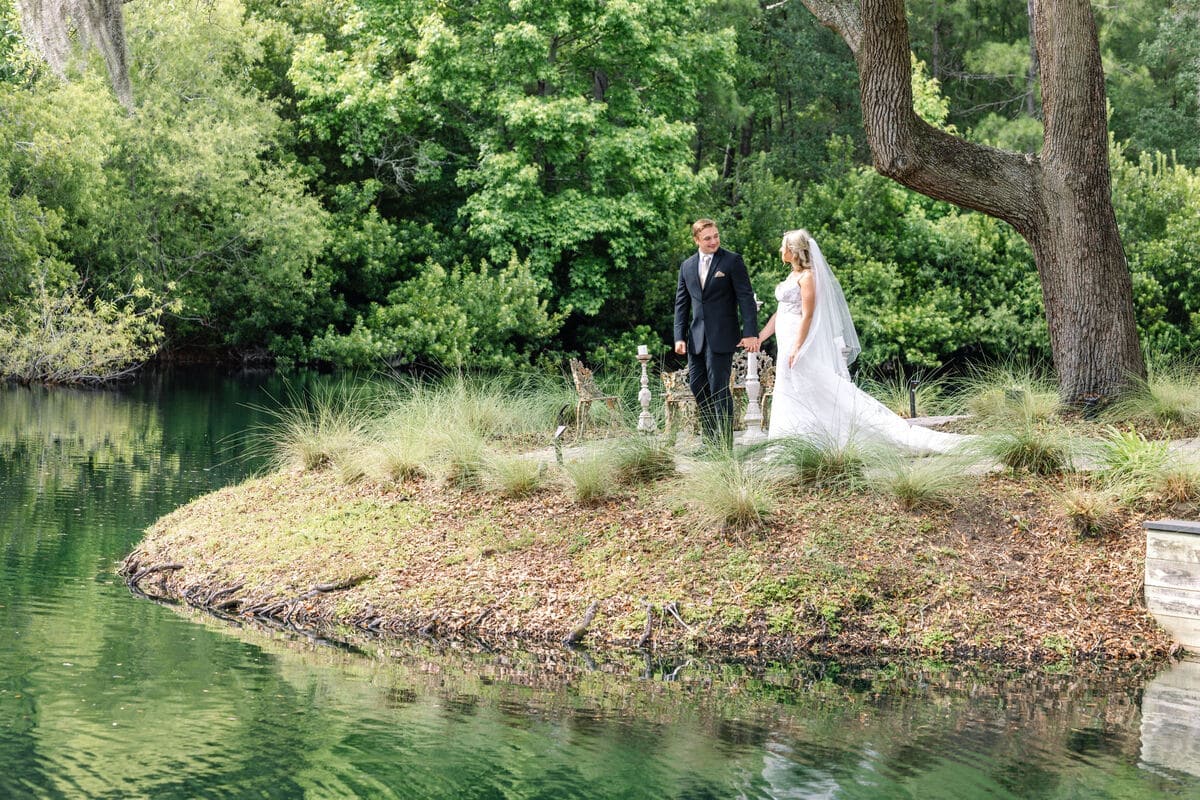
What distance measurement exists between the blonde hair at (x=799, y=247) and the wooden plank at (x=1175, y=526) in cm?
339

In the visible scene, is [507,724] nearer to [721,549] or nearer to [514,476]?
[721,549]

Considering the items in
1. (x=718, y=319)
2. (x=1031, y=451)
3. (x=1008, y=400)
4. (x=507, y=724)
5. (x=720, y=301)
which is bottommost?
(x=507, y=724)

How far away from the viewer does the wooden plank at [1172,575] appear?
830 centimetres

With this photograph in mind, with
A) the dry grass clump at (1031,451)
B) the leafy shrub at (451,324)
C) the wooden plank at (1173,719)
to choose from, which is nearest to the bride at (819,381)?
the dry grass clump at (1031,451)

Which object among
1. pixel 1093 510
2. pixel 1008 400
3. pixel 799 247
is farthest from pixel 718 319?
pixel 1008 400

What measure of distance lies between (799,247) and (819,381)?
107 centimetres

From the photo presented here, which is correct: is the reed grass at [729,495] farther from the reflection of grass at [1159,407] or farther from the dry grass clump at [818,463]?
the reflection of grass at [1159,407]

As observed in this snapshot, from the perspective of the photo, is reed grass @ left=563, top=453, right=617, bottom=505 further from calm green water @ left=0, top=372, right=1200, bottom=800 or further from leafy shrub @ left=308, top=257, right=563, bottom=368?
leafy shrub @ left=308, top=257, right=563, bottom=368

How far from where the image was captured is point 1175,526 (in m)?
8.30

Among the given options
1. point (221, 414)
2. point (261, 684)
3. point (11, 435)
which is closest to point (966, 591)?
point (261, 684)

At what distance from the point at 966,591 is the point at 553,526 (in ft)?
9.52

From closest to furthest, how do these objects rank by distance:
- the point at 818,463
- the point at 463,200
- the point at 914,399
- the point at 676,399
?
the point at 818,463 < the point at 676,399 < the point at 914,399 < the point at 463,200

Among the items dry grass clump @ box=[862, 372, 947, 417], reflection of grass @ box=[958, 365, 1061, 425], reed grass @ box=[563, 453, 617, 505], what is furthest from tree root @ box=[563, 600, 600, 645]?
dry grass clump @ box=[862, 372, 947, 417]

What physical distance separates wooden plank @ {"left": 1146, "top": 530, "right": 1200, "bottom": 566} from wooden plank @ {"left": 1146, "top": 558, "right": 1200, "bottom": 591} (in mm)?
31
